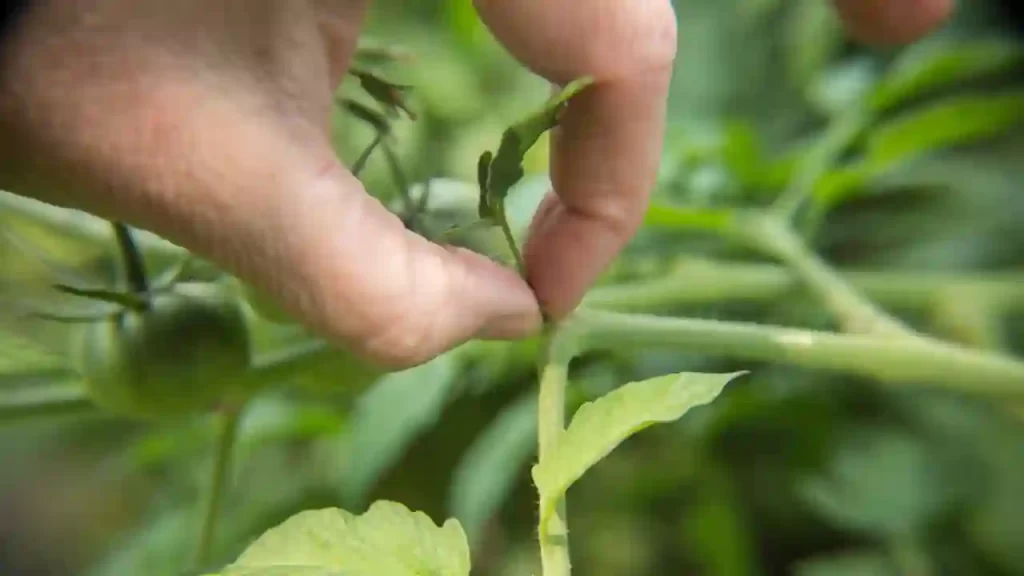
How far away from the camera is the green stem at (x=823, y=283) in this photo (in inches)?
18.2

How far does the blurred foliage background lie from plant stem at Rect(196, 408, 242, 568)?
0.04 m

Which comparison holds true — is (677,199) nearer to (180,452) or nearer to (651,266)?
(651,266)

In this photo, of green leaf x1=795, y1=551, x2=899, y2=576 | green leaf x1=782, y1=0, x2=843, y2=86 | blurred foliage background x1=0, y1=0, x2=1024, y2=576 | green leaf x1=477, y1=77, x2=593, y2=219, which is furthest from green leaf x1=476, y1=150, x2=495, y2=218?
green leaf x1=782, y1=0, x2=843, y2=86

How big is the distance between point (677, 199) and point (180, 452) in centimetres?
35

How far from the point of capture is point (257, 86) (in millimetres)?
266

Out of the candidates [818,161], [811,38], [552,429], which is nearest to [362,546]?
[552,429]

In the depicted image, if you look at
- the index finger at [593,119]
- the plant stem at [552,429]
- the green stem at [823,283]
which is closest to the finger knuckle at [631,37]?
the index finger at [593,119]

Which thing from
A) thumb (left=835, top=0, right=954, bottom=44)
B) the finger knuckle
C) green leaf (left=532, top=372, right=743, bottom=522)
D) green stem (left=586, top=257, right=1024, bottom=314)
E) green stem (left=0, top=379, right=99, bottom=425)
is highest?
the finger knuckle

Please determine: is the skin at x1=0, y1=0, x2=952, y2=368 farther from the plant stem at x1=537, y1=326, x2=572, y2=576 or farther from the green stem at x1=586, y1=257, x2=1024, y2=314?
the green stem at x1=586, y1=257, x2=1024, y2=314

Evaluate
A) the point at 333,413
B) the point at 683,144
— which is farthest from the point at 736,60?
the point at 333,413

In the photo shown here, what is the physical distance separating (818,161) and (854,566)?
233 mm

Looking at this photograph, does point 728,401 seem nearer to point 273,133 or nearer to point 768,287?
point 768,287

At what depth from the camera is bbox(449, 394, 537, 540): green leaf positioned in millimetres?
530

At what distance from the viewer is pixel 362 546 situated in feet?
0.95
